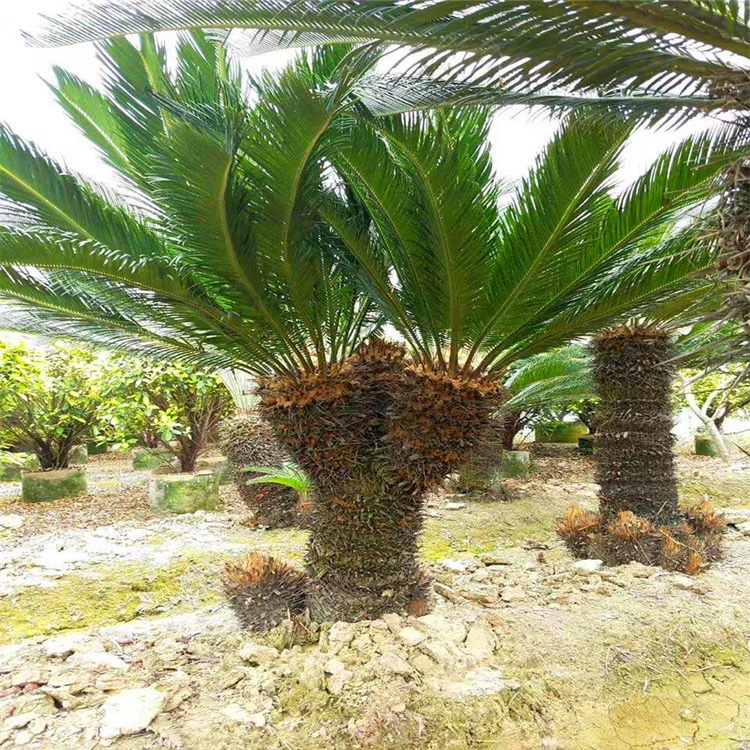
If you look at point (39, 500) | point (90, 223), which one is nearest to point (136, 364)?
point (39, 500)

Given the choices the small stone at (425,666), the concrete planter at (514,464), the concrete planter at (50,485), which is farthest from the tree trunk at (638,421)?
the concrete planter at (50,485)

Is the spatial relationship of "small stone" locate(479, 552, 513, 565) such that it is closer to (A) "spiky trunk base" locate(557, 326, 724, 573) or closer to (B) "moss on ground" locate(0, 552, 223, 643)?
(A) "spiky trunk base" locate(557, 326, 724, 573)

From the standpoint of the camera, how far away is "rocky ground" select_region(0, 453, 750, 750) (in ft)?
8.53

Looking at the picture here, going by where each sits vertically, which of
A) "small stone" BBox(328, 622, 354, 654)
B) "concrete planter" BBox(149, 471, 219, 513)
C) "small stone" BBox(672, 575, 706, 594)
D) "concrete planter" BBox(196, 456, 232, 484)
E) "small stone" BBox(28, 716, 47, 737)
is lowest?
"small stone" BBox(28, 716, 47, 737)

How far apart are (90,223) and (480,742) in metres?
3.16

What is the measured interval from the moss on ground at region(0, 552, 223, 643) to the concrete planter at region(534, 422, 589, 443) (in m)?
9.78

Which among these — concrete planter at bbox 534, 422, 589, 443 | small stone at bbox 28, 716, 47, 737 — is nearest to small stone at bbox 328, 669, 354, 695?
small stone at bbox 28, 716, 47, 737

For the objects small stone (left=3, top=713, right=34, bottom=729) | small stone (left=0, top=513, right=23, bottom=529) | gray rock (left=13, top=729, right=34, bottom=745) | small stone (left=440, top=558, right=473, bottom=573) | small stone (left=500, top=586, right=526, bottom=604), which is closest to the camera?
gray rock (left=13, top=729, right=34, bottom=745)

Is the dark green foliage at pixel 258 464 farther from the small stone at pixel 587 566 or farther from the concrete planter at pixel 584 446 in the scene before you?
the concrete planter at pixel 584 446

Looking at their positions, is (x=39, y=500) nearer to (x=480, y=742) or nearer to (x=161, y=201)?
(x=161, y=201)

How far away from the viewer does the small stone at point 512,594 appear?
407cm

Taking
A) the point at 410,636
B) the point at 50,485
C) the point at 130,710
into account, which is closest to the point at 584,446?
the point at 50,485

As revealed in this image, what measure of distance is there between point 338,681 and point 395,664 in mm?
293

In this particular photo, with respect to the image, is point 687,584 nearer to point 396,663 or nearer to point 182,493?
point 396,663
